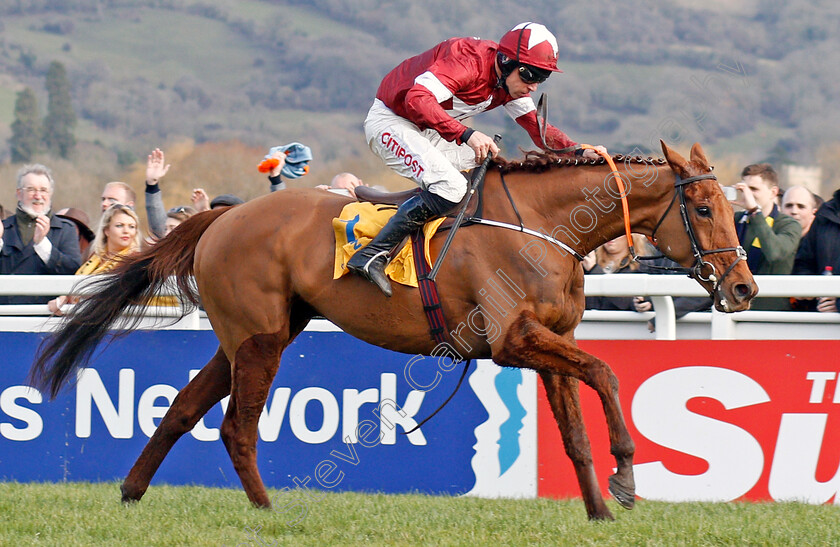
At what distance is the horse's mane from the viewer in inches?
176

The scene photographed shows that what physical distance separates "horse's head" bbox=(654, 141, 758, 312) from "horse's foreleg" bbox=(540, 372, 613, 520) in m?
0.76

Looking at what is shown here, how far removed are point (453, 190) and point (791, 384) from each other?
6.97 ft

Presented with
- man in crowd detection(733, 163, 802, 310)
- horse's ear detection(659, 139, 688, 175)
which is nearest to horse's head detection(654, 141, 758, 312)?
horse's ear detection(659, 139, 688, 175)

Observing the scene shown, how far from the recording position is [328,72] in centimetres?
4559

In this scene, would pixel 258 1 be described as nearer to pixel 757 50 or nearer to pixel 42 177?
pixel 757 50

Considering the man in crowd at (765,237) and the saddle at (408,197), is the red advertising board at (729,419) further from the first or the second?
the saddle at (408,197)

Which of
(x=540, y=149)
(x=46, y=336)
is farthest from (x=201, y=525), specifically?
(x=540, y=149)

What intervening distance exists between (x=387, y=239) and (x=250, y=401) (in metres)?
1.08

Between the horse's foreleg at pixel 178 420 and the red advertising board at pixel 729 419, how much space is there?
75.7 inches

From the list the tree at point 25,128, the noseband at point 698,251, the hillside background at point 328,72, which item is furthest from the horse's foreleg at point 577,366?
the tree at point 25,128

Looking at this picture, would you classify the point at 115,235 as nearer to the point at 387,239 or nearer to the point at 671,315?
the point at 387,239

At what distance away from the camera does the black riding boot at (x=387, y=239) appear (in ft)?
14.7

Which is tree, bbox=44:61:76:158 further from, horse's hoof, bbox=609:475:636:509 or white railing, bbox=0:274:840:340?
horse's hoof, bbox=609:475:636:509

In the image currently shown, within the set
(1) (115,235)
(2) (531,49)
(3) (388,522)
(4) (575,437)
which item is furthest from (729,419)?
(1) (115,235)
